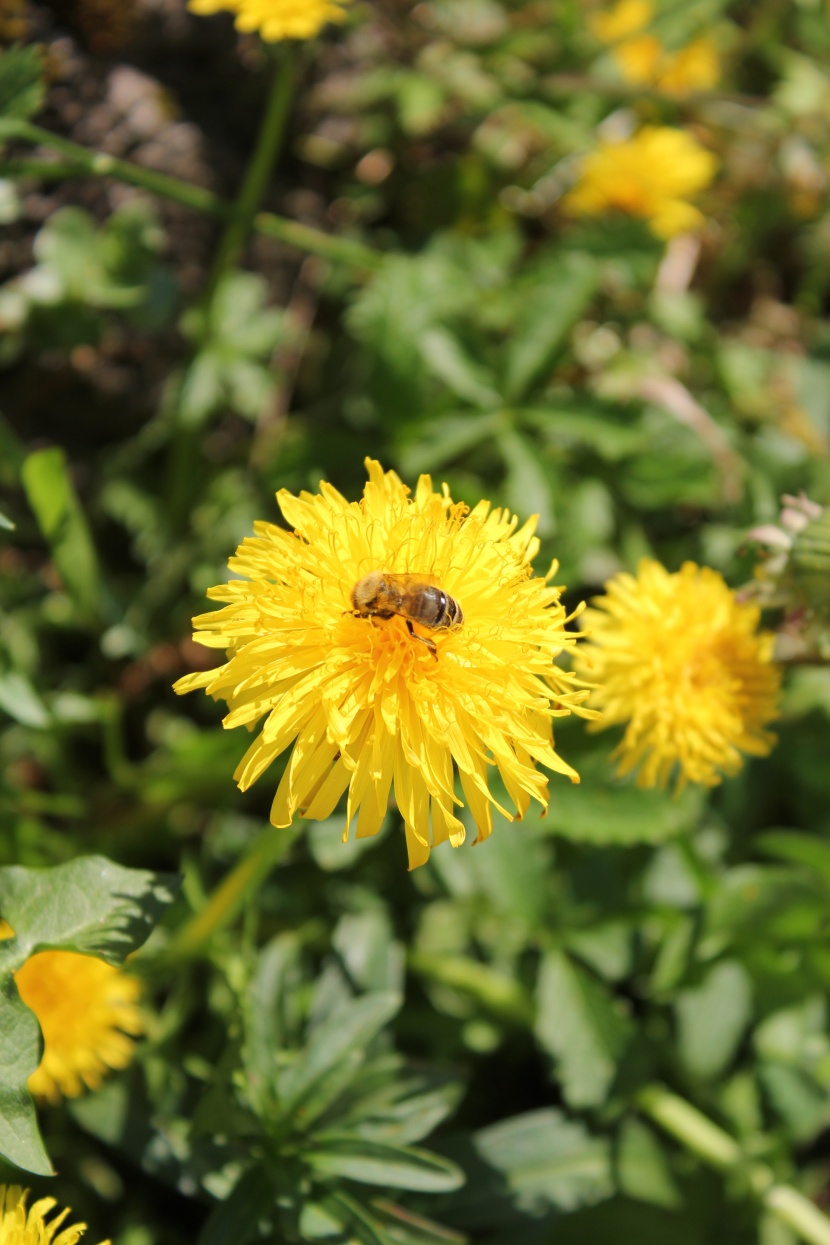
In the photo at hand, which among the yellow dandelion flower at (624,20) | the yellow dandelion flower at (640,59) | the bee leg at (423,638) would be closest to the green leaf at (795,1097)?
the bee leg at (423,638)

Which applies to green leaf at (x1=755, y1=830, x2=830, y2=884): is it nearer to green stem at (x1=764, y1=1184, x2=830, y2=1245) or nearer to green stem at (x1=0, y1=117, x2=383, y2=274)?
green stem at (x1=764, y1=1184, x2=830, y2=1245)

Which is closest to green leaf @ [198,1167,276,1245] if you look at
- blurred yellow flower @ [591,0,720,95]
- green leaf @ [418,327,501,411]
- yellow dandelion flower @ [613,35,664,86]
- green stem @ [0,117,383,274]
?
green leaf @ [418,327,501,411]

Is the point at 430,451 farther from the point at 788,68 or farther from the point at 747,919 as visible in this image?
the point at 788,68

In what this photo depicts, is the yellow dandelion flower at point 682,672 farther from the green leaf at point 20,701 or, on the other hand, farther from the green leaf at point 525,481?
the green leaf at point 20,701

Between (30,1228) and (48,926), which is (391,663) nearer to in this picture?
(48,926)

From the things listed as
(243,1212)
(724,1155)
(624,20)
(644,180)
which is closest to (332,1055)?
(243,1212)
